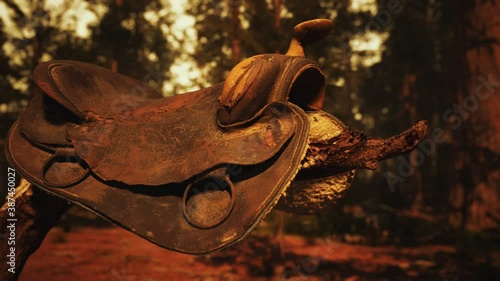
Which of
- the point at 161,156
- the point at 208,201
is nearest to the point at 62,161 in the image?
the point at 161,156

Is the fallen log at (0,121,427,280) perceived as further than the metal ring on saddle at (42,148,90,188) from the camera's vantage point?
No

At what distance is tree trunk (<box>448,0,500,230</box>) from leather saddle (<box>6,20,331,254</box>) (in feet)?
18.2

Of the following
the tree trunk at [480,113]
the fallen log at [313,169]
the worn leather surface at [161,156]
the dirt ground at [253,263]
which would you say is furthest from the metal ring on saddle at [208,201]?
the tree trunk at [480,113]

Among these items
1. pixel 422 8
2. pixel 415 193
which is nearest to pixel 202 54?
pixel 422 8

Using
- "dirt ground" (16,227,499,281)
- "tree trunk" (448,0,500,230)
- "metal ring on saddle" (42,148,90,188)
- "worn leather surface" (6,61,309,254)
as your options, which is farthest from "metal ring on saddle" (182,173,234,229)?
"tree trunk" (448,0,500,230)

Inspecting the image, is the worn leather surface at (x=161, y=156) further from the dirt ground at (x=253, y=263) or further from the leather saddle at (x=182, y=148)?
the dirt ground at (x=253, y=263)

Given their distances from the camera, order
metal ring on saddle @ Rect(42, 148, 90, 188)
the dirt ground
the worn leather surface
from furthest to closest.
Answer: the dirt ground → metal ring on saddle @ Rect(42, 148, 90, 188) → the worn leather surface

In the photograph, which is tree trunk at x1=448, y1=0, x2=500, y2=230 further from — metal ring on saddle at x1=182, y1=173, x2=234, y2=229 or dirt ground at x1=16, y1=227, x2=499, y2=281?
metal ring on saddle at x1=182, y1=173, x2=234, y2=229

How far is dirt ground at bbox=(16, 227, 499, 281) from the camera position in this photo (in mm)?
4555

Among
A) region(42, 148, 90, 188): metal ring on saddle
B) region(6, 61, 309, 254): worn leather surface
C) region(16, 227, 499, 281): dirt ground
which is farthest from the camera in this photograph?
region(16, 227, 499, 281): dirt ground

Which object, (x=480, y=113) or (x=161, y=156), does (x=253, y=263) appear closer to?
(x=161, y=156)

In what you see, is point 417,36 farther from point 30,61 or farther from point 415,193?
point 30,61

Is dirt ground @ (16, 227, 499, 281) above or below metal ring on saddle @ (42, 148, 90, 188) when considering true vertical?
below

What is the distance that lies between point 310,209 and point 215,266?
4.04 meters
